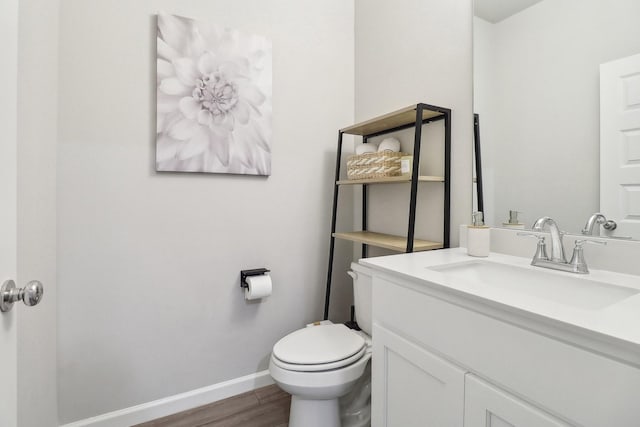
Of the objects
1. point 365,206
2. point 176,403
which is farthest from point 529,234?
point 176,403

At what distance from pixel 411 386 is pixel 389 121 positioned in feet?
4.10

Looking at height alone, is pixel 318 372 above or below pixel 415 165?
below

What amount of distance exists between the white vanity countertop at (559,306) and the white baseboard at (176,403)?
3.79 ft

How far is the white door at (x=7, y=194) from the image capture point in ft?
1.82

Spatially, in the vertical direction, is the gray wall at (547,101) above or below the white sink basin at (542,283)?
above

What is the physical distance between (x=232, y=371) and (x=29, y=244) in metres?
1.14

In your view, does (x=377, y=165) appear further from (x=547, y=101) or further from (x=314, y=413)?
(x=314, y=413)

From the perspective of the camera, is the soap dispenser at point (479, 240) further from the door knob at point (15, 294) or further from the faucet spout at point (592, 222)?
the door knob at point (15, 294)

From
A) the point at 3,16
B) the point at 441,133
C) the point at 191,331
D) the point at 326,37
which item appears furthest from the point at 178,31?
the point at 191,331

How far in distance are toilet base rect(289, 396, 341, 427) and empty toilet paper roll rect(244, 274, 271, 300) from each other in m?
0.53

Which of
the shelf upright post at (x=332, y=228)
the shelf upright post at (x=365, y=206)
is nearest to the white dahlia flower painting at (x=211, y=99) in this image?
the shelf upright post at (x=332, y=228)

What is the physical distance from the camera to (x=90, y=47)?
135cm

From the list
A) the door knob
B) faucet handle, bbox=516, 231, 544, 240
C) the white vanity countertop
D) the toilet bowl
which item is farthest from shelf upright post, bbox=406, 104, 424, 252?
the door knob

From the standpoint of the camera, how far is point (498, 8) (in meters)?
1.25
